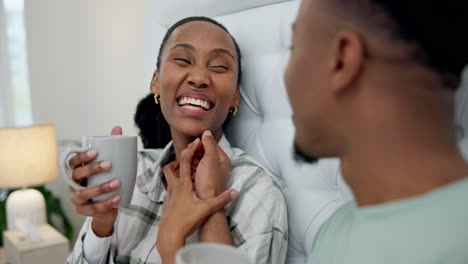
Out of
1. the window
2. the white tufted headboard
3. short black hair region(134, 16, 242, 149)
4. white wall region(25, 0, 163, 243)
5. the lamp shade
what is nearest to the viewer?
the white tufted headboard

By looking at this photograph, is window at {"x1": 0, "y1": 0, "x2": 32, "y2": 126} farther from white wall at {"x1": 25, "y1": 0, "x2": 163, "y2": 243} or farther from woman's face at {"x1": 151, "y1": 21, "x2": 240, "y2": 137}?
woman's face at {"x1": 151, "y1": 21, "x2": 240, "y2": 137}

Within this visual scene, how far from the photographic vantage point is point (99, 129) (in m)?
2.19

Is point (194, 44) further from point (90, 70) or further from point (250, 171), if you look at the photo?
point (90, 70)

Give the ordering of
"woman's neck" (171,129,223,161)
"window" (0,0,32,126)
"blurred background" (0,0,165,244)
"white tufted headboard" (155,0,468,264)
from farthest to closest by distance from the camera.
→ "window" (0,0,32,126) → "blurred background" (0,0,165,244) → "woman's neck" (171,129,223,161) → "white tufted headboard" (155,0,468,264)

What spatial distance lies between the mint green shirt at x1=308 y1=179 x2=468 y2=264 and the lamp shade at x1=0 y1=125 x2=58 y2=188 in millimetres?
1780

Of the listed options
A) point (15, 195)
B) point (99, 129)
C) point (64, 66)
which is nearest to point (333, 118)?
point (15, 195)

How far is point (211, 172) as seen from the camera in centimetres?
76

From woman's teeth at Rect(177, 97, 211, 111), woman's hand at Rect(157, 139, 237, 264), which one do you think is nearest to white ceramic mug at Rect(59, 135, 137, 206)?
woman's hand at Rect(157, 139, 237, 264)

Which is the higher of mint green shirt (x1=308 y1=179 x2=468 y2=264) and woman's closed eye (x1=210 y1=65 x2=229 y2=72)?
woman's closed eye (x1=210 y1=65 x2=229 y2=72)

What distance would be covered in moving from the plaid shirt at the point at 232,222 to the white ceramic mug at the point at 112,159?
184 millimetres

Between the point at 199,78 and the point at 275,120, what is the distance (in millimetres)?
270

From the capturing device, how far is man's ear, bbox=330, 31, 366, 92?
36cm

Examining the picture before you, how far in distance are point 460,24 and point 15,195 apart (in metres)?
1.99

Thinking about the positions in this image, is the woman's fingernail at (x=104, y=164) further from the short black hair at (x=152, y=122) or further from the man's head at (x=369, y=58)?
the short black hair at (x=152, y=122)
